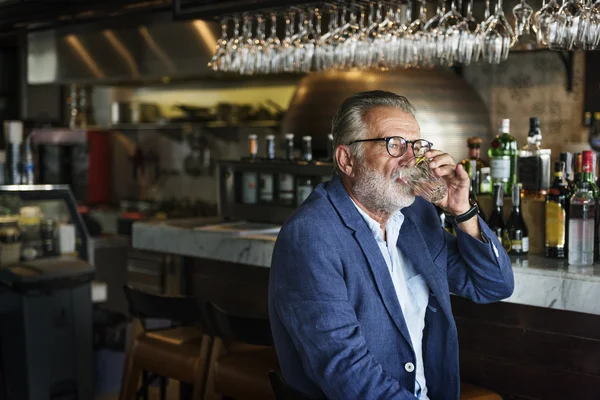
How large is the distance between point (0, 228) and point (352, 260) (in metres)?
3.32

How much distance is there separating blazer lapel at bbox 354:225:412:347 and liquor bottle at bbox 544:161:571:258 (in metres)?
1.24

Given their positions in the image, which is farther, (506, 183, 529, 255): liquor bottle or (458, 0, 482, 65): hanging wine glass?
(458, 0, 482, 65): hanging wine glass

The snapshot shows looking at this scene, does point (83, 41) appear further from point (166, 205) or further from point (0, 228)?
point (0, 228)

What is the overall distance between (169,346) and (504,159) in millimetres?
1602

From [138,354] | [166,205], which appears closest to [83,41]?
[166,205]

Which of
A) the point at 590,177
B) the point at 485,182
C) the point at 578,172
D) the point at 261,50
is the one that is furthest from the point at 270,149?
the point at 590,177

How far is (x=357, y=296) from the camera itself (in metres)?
2.28

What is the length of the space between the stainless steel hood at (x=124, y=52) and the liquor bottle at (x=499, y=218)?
363 cm

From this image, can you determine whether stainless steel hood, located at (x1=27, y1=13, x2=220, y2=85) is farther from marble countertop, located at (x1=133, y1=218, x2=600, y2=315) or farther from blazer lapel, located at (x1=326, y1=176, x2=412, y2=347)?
blazer lapel, located at (x1=326, y1=176, x2=412, y2=347)

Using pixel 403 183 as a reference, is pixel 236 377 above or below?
below

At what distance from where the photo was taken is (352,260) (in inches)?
90.0

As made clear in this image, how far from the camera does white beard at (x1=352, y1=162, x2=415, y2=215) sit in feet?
7.80

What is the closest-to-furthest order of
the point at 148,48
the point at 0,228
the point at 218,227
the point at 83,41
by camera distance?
the point at 218,227, the point at 0,228, the point at 148,48, the point at 83,41

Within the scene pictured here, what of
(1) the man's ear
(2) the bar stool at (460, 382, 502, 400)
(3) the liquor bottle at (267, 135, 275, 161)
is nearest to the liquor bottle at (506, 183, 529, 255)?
(2) the bar stool at (460, 382, 502, 400)
